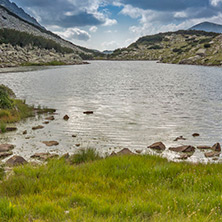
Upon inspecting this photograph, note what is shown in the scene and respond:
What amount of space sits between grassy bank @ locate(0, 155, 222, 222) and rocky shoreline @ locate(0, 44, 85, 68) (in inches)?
4142

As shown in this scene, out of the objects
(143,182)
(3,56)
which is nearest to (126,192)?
(143,182)

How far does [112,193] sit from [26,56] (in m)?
144

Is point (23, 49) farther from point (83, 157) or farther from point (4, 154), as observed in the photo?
point (83, 157)

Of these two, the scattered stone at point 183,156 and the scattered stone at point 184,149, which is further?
the scattered stone at point 184,149

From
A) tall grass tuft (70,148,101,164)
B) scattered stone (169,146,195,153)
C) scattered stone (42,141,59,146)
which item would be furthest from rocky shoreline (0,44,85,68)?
scattered stone (169,146,195,153)

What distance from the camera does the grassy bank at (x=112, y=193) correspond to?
5.01 m

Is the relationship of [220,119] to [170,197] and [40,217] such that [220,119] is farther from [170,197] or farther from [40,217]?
[40,217]

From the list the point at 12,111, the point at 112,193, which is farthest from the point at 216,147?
the point at 12,111

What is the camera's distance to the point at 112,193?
20.9 feet

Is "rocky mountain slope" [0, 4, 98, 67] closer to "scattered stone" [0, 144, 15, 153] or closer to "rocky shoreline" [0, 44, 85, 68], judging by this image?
"rocky shoreline" [0, 44, 85, 68]

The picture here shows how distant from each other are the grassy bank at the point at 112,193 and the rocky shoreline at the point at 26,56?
105m

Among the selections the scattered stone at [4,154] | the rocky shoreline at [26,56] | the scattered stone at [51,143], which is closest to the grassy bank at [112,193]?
the scattered stone at [4,154]

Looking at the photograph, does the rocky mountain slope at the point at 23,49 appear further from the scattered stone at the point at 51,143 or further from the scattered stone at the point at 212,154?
the scattered stone at the point at 212,154

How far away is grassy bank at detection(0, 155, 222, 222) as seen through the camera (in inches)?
197
